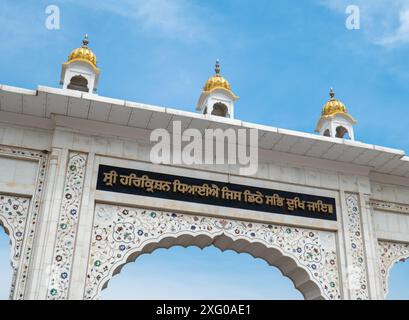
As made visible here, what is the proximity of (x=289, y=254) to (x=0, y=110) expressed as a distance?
3.29 metres

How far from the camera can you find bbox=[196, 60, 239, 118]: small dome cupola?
247 inches

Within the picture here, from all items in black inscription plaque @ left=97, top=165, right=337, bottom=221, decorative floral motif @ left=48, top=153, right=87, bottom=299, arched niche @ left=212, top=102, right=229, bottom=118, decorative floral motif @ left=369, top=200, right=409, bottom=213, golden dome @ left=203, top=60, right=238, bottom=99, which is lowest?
decorative floral motif @ left=48, top=153, right=87, bottom=299

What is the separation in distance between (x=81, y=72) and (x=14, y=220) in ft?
5.74

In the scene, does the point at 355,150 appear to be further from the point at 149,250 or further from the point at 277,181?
the point at 149,250

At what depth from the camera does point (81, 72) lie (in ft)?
19.5

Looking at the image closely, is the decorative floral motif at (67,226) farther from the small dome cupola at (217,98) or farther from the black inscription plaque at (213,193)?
the small dome cupola at (217,98)

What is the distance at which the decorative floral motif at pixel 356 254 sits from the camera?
5.77 metres

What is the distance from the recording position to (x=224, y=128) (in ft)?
18.9

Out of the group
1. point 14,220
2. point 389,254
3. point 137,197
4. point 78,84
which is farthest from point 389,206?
point 14,220

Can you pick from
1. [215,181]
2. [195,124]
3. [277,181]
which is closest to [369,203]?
[277,181]

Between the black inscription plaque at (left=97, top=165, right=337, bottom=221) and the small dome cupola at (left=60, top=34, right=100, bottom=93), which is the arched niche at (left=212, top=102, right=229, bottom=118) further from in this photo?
the small dome cupola at (left=60, top=34, right=100, bottom=93)

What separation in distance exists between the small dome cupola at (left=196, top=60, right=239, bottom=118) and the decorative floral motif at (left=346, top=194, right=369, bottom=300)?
5.58 ft

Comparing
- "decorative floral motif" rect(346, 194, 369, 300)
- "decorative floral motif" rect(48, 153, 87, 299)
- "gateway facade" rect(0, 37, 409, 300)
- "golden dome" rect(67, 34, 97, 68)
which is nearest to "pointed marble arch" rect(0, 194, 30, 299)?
"gateway facade" rect(0, 37, 409, 300)

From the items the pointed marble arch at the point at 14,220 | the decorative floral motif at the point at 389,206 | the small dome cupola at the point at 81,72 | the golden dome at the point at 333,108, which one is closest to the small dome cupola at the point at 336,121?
the golden dome at the point at 333,108
